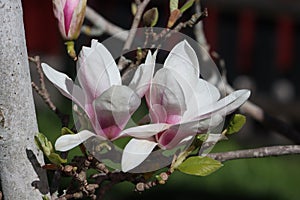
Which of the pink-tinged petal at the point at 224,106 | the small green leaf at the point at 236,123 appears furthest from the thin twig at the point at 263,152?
the pink-tinged petal at the point at 224,106

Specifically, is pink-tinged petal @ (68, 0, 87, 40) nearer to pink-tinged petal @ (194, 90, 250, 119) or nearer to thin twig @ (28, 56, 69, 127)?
thin twig @ (28, 56, 69, 127)

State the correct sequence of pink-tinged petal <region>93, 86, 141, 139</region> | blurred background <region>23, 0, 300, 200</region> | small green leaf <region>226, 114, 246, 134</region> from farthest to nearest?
blurred background <region>23, 0, 300, 200</region>, small green leaf <region>226, 114, 246, 134</region>, pink-tinged petal <region>93, 86, 141, 139</region>

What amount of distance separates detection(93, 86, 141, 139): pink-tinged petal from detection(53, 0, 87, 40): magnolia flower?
0.44 ft

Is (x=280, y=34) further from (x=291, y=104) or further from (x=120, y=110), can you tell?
(x=120, y=110)

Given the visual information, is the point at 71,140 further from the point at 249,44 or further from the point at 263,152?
the point at 249,44

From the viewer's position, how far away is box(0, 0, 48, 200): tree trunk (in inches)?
32.4

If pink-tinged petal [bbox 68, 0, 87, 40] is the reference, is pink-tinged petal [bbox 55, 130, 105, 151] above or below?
below

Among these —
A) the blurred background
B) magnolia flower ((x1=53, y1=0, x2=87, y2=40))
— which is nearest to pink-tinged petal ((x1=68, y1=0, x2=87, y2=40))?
magnolia flower ((x1=53, y1=0, x2=87, y2=40))

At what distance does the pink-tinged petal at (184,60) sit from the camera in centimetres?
80

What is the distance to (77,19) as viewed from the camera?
88cm

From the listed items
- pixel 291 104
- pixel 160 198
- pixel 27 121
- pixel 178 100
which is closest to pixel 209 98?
pixel 178 100

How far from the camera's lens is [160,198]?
356 cm

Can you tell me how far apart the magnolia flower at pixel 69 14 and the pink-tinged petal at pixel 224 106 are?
7.6 inches

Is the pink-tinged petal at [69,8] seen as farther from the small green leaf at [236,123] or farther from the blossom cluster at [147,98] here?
the small green leaf at [236,123]
